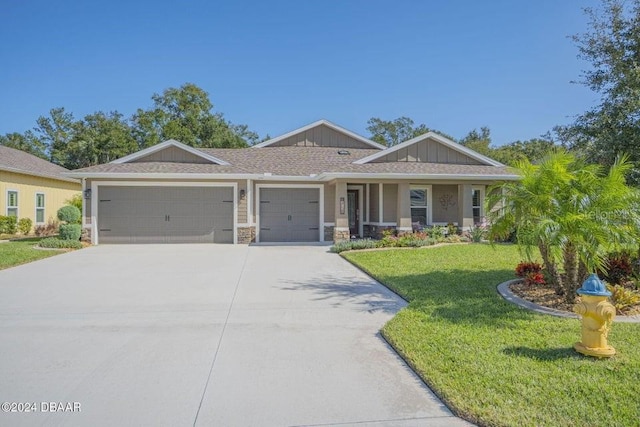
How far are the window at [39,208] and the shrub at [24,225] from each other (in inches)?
50.1

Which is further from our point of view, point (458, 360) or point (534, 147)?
point (534, 147)

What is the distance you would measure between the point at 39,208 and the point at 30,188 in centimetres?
130

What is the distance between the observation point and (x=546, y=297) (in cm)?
625

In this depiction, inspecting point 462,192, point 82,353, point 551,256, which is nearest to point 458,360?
point 551,256

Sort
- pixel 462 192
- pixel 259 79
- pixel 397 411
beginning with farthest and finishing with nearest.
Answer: pixel 259 79 < pixel 462 192 < pixel 397 411

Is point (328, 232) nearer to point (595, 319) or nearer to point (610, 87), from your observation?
point (610, 87)

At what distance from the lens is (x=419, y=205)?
16641 millimetres

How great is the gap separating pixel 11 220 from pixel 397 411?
20445mm

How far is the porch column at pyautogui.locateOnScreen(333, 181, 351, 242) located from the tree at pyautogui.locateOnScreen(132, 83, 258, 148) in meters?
24.8

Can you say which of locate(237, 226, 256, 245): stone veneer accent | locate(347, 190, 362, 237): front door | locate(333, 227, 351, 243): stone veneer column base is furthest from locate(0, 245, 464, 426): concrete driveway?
locate(347, 190, 362, 237): front door

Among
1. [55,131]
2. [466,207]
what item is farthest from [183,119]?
[466,207]

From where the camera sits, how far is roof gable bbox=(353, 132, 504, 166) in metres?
15.8

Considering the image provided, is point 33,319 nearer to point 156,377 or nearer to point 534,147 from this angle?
point 156,377

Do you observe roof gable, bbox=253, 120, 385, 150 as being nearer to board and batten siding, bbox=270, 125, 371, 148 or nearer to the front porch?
board and batten siding, bbox=270, 125, 371, 148
